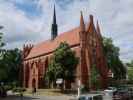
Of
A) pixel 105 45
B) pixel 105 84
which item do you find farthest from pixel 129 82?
pixel 105 84

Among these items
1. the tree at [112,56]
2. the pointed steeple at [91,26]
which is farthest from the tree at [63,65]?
the tree at [112,56]

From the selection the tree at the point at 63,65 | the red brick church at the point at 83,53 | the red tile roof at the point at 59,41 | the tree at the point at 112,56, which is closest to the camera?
the tree at the point at 63,65

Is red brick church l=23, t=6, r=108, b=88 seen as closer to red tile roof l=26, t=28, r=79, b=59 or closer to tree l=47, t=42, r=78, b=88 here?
red tile roof l=26, t=28, r=79, b=59

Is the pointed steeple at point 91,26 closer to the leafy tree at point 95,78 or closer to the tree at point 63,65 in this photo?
the leafy tree at point 95,78

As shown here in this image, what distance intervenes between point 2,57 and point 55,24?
37428mm

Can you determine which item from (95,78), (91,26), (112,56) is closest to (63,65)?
(95,78)

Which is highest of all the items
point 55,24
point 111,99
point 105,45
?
point 55,24

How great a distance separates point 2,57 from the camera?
50625 mm

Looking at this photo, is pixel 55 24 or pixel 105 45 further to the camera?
pixel 55 24

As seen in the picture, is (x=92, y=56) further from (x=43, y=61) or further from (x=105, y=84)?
(x=43, y=61)

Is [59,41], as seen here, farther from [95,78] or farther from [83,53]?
[95,78]

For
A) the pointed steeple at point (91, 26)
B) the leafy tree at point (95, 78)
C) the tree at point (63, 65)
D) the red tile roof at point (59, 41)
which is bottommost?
the leafy tree at point (95, 78)

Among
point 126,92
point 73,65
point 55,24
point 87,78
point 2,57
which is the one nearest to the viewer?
point 126,92

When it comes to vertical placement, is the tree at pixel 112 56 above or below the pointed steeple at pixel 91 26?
below
